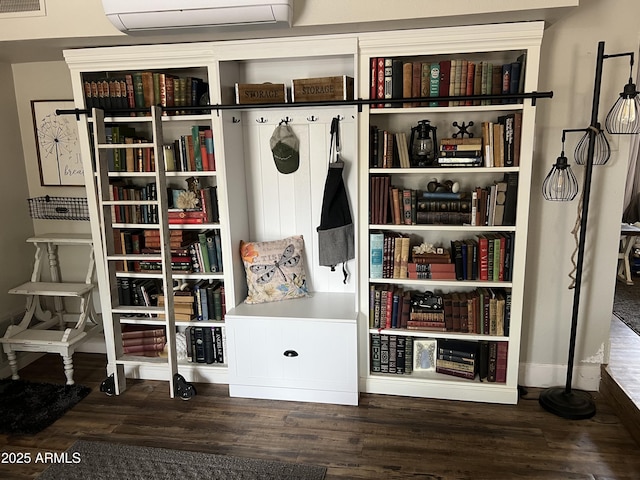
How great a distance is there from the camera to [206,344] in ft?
10.6

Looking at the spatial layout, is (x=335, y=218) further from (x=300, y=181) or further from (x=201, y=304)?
(x=201, y=304)

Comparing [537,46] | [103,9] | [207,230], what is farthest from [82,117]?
[537,46]

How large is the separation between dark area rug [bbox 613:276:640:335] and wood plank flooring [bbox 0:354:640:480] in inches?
50.2

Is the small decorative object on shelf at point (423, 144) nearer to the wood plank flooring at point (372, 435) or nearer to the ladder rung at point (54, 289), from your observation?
the wood plank flooring at point (372, 435)

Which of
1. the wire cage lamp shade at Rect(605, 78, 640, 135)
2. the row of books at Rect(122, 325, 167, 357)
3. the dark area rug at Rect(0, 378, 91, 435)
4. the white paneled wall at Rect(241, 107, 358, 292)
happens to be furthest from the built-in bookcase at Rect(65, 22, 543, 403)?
the wire cage lamp shade at Rect(605, 78, 640, 135)

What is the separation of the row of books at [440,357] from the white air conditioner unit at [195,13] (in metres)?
1.92

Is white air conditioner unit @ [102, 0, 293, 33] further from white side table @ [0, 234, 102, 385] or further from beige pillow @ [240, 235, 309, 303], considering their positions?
white side table @ [0, 234, 102, 385]

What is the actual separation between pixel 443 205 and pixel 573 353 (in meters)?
1.13

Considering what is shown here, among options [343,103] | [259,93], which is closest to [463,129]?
[343,103]

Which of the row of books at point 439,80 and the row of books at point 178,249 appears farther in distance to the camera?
the row of books at point 178,249

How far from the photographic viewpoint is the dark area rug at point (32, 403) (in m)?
2.76

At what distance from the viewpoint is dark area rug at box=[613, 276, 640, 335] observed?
3.78m

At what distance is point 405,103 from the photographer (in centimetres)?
274

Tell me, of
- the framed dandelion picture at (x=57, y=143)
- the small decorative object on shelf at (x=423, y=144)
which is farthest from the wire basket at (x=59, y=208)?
the small decorative object on shelf at (x=423, y=144)
